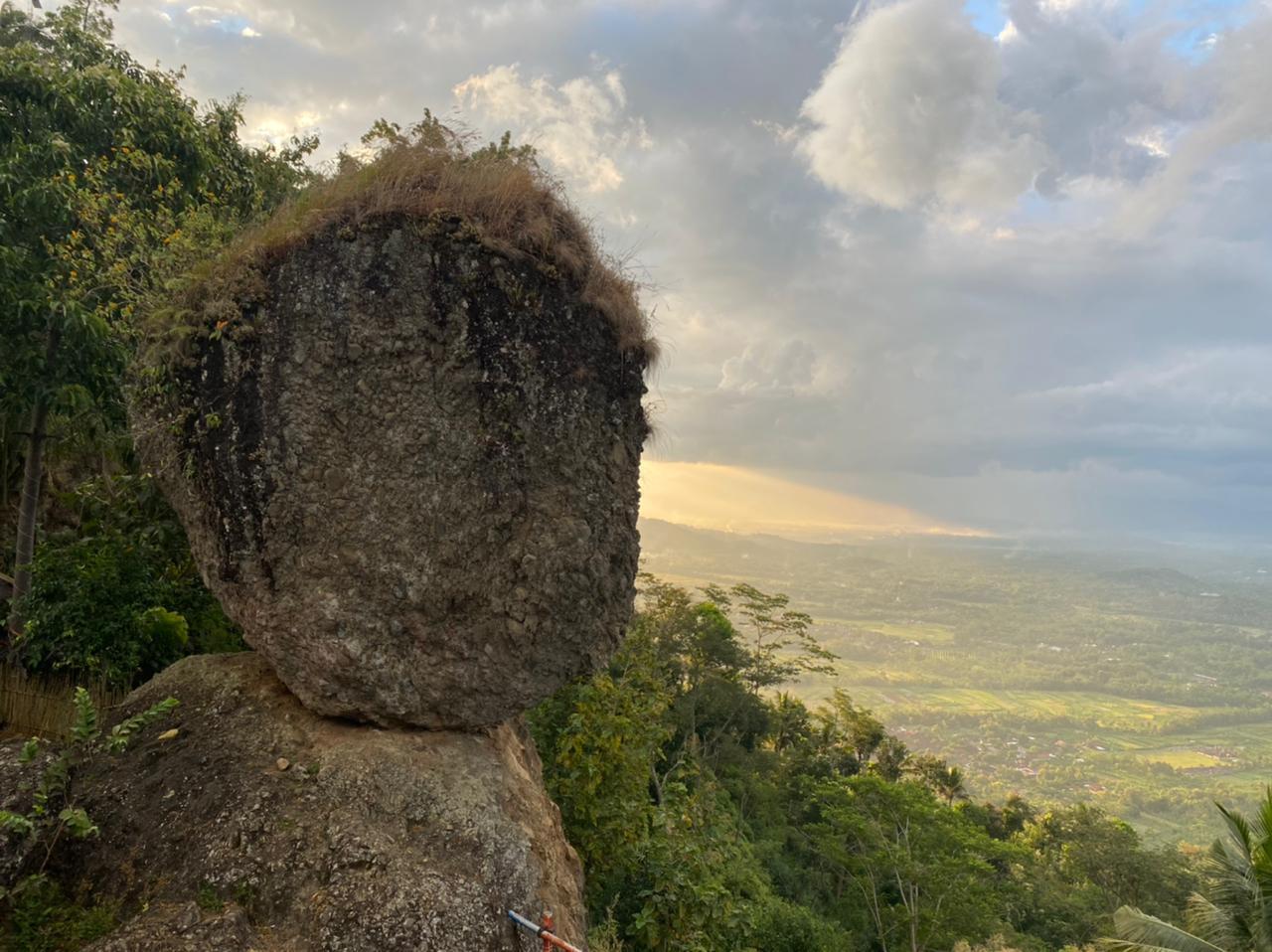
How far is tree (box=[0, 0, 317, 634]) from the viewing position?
6801 millimetres

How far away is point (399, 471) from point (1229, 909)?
19.1 m

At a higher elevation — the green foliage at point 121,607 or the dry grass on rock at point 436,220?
the dry grass on rock at point 436,220

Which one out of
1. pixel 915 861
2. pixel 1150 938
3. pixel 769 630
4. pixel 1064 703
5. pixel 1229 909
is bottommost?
pixel 1064 703

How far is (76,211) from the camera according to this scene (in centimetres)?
→ 688

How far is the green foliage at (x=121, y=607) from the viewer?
6586 millimetres

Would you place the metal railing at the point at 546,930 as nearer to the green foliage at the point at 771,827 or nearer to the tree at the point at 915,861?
the green foliage at the point at 771,827

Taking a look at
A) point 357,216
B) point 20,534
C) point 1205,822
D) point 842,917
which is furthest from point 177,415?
point 1205,822

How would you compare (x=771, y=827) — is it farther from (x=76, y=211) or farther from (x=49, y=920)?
(x=76, y=211)

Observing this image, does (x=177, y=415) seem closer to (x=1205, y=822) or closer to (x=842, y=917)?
(x=842, y=917)

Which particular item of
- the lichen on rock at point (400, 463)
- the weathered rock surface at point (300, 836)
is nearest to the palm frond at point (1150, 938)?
the weathered rock surface at point (300, 836)

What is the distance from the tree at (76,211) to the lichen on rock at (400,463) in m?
2.26

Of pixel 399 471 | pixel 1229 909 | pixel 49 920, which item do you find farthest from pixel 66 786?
pixel 1229 909

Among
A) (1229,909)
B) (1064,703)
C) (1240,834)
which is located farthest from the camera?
(1064,703)

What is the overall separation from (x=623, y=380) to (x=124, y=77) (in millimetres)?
7056
